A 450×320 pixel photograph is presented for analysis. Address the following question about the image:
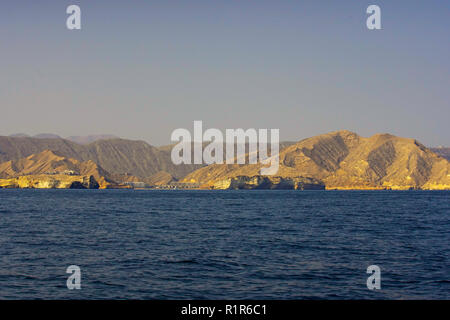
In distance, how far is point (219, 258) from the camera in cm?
3816

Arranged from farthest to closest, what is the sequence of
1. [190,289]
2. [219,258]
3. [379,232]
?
[379,232] → [219,258] → [190,289]

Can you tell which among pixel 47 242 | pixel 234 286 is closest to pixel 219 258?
pixel 234 286

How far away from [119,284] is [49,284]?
162 inches

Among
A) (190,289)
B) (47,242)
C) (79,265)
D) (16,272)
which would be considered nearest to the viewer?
(190,289)

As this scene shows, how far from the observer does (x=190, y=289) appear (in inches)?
1077
